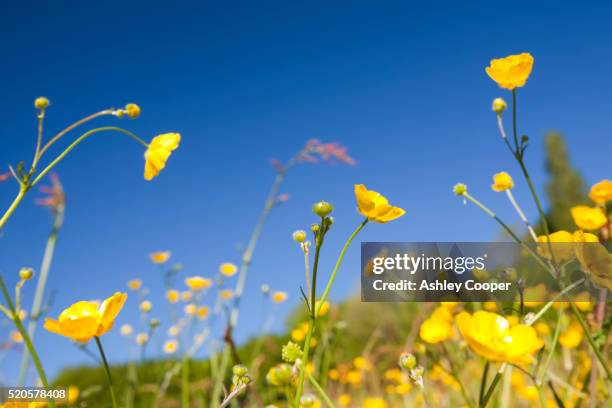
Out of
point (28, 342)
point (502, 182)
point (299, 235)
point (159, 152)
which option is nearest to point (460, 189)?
point (502, 182)

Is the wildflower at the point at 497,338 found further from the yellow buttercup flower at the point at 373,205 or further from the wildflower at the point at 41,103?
the wildflower at the point at 41,103

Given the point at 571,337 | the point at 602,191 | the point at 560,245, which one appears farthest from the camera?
the point at 571,337

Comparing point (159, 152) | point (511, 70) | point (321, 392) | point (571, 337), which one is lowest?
point (321, 392)

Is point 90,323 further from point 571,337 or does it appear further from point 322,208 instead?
point 571,337

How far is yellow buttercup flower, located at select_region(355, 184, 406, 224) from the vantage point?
760 mm

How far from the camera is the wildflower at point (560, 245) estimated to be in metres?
0.85

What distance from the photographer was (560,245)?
2.87 ft

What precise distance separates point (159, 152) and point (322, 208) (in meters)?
0.46

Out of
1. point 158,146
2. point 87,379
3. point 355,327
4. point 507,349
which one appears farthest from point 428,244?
point 355,327

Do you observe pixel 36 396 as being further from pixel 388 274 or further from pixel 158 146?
pixel 388 274

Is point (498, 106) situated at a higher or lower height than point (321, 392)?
higher

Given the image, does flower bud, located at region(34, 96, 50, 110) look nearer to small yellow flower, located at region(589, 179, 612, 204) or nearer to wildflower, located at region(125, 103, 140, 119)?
wildflower, located at region(125, 103, 140, 119)

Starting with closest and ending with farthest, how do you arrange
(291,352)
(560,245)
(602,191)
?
(291,352)
(560,245)
(602,191)

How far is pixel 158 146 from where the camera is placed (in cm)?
104
